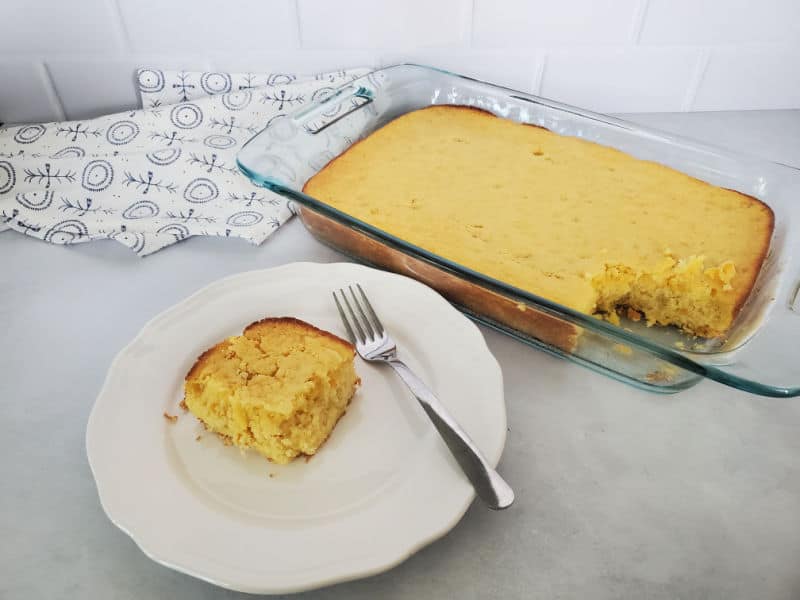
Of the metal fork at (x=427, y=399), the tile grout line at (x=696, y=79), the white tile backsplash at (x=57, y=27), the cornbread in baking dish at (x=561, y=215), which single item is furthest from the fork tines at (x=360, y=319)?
the tile grout line at (x=696, y=79)

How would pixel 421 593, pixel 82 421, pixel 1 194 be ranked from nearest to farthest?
pixel 421 593 → pixel 82 421 → pixel 1 194

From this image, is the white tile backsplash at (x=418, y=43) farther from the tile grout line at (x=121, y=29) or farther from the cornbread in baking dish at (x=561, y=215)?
the cornbread in baking dish at (x=561, y=215)

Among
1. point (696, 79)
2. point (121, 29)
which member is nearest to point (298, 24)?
point (121, 29)

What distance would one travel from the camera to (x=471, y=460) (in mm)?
568

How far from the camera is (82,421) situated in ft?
2.32

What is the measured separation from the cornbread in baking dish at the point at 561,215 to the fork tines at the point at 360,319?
119mm

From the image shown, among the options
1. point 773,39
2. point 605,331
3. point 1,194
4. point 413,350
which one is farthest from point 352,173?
point 773,39

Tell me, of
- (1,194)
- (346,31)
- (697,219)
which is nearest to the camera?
(697,219)

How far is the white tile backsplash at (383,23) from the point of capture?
44.0 inches

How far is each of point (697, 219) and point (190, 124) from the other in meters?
0.90

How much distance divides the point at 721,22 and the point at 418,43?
574 mm

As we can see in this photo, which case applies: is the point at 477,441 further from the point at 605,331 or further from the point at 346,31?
the point at 346,31

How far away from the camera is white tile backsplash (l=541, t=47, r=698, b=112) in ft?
3.88

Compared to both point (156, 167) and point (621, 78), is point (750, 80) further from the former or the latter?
point (156, 167)
